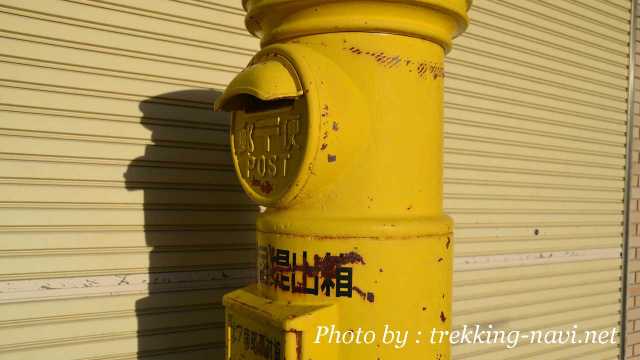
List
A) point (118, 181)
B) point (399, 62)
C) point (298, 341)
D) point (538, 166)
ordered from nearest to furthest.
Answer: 1. point (298, 341)
2. point (399, 62)
3. point (118, 181)
4. point (538, 166)

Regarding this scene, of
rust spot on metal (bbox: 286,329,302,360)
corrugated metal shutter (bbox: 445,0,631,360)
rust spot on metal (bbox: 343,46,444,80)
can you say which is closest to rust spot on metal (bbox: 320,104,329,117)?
rust spot on metal (bbox: 343,46,444,80)

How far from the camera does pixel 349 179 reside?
1793mm

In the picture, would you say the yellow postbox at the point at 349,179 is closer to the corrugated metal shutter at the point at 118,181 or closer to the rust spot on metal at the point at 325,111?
the rust spot on metal at the point at 325,111

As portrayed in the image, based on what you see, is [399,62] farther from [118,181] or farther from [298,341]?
[118,181]

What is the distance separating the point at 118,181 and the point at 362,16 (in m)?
1.67

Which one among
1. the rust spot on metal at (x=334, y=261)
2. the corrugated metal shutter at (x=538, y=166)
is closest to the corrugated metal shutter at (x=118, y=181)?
the rust spot on metal at (x=334, y=261)

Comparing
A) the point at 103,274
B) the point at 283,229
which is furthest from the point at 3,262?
the point at 283,229

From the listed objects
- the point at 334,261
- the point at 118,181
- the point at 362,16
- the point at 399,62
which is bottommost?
the point at 334,261

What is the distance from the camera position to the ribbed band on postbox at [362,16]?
1790 millimetres

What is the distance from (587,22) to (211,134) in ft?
12.5

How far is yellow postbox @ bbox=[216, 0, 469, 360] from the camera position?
5.73 ft

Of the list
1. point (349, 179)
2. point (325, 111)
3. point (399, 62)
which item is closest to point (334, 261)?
point (349, 179)

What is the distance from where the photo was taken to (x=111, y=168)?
2799mm

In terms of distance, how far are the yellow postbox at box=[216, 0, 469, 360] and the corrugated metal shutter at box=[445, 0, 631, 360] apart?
91.1 inches
